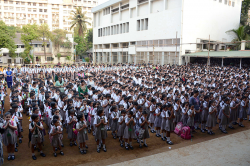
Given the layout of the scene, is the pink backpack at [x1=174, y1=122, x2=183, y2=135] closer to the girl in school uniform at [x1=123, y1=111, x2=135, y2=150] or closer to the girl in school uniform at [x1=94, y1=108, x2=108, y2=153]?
the girl in school uniform at [x1=123, y1=111, x2=135, y2=150]

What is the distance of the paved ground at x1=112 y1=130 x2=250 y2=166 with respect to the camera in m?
4.73

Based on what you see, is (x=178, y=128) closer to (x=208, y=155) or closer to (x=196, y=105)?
(x=196, y=105)

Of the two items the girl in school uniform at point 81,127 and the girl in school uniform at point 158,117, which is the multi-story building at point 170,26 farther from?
the girl in school uniform at point 81,127

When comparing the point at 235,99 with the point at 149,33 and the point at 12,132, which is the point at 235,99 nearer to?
the point at 12,132

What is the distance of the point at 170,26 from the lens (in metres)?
23.1

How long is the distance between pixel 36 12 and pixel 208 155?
71191 millimetres

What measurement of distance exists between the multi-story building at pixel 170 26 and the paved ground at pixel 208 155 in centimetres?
1395

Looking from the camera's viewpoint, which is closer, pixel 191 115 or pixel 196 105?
pixel 191 115

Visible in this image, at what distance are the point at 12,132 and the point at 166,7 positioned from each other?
22.9 metres

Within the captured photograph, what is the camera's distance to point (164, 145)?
585 cm

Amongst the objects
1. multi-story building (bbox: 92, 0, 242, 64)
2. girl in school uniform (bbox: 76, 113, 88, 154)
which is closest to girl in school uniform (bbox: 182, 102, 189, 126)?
girl in school uniform (bbox: 76, 113, 88, 154)

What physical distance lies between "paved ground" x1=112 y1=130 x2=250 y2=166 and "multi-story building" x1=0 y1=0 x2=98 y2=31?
2688 inches

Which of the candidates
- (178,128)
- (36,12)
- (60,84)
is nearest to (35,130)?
(60,84)

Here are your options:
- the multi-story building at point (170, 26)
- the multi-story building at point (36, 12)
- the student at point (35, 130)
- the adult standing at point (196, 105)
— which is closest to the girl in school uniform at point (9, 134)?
the student at point (35, 130)
